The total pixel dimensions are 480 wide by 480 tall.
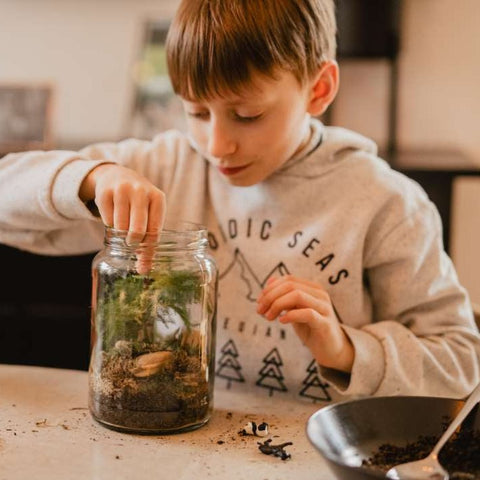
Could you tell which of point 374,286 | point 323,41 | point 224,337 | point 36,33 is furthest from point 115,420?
point 36,33

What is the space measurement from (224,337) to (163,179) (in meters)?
0.26

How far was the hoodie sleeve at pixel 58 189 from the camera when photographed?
99 cm

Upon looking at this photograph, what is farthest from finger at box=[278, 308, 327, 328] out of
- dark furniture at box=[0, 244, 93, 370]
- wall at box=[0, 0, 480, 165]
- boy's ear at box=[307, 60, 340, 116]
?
wall at box=[0, 0, 480, 165]

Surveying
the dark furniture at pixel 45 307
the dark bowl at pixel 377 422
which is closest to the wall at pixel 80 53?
the dark furniture at pixel 45 307

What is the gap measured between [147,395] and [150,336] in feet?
0.20

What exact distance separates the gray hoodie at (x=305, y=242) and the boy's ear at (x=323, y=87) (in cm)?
6

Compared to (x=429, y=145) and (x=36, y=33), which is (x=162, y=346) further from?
(x=36, y=33)

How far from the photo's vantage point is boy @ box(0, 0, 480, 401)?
95 cm

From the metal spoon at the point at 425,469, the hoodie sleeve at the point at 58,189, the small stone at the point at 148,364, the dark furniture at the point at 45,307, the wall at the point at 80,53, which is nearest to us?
the metal spoon at the point at 425,469

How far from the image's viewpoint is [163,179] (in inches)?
47.5

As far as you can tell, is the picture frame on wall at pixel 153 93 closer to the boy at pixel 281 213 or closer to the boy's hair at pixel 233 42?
the boy at pixel 281 213

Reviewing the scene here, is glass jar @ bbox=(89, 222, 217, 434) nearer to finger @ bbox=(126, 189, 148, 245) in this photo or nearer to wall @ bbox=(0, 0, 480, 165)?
Result: finger @ bbox=(126, 189, 148, 245)

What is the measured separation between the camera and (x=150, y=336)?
0.78 metres

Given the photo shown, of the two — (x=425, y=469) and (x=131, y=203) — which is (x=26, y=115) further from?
(x=425, y=469)
